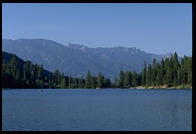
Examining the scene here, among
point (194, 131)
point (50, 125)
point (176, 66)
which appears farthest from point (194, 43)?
point (176, 66)

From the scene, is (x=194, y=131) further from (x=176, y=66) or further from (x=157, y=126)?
(x=176, y=66)

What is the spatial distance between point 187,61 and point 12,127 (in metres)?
154

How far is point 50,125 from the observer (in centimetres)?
4422

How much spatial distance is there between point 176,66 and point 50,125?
515 ft

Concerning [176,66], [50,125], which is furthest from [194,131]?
[176,66]

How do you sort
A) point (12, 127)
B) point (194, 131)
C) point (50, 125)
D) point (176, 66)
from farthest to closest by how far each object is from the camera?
point (176, 66)
point (50, 125)
point (12, 127)
point (194, 131)

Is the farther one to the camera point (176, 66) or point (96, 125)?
point (176, 66)

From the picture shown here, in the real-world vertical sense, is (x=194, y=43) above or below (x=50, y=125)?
above

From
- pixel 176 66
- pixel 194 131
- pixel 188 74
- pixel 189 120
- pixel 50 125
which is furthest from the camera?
pixel 176 66

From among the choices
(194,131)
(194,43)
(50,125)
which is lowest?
Answer: (50,125)

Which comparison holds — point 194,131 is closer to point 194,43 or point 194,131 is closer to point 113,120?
point 194,43

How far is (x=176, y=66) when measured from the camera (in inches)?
7608

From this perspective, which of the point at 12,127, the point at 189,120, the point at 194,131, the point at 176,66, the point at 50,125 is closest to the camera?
the point at 194,131

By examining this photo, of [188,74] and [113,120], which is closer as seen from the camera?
[113,120]
